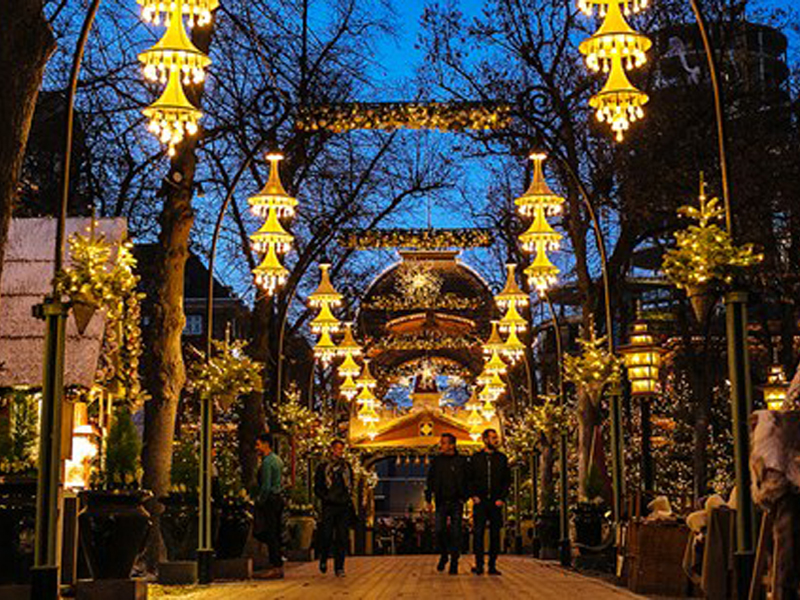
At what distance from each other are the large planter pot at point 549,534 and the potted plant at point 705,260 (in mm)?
17834

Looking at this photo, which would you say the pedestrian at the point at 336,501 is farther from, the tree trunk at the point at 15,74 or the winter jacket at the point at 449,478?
the tree trunk at the point at 15,74

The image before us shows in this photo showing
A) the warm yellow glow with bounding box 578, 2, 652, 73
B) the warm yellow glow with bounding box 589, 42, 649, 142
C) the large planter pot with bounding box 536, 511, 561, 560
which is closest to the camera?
the warm yellow glow with bounding box 578, 2, 652, 73

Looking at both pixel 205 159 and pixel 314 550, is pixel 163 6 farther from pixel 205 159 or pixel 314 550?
pixel 314 550

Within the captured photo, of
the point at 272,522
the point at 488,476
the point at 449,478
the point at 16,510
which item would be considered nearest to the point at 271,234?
the point at 272,522

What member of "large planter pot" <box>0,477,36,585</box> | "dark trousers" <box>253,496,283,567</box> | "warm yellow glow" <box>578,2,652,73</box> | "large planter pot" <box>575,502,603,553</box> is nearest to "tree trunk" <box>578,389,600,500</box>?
"large planter pot" <box>575,502,603,553</box>

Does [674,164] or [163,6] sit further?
[674,164]

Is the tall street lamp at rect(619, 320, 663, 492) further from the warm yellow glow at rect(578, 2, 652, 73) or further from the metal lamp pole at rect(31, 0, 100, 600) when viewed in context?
the metal lamp pole at rect(31, 0, 100, 600)

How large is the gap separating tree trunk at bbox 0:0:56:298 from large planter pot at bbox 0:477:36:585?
3.26m

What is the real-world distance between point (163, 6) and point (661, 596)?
829cm

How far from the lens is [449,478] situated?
64.8ft

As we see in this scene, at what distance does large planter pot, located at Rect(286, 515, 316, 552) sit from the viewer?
1183 inches

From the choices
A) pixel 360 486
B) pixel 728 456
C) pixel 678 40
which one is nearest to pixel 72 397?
pixel 678 40

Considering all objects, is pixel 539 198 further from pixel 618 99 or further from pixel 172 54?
pixel 172 54

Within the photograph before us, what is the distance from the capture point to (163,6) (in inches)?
517
